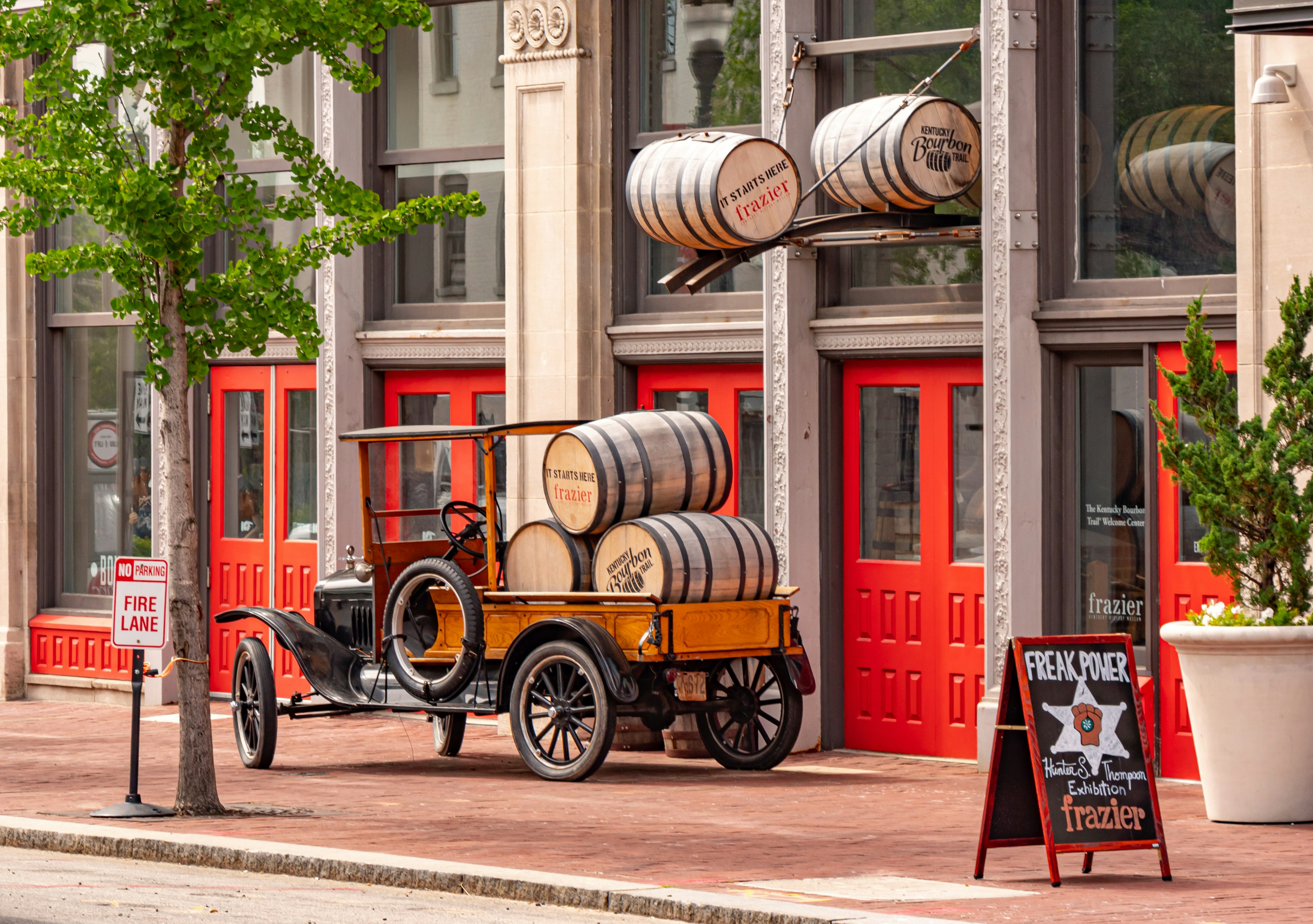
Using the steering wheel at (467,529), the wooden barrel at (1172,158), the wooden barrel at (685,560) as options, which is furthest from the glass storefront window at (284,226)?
the wooden barrel at (1172,158)

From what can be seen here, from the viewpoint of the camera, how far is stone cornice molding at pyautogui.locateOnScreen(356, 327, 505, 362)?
16297 millimetres

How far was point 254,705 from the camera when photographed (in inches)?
550

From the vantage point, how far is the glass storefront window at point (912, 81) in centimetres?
1385

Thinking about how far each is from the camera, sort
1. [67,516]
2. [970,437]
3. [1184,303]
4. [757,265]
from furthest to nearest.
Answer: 1. [67,516]
2. [757,265]
3. [970,437]
4. [1184,303]

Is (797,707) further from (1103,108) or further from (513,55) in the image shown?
(513,55)

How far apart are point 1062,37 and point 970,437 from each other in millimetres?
2648

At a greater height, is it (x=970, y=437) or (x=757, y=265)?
(x=757, y=265)

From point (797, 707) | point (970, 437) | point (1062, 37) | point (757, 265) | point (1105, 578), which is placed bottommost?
point (797, 707)

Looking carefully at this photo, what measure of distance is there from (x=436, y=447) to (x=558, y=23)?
11.9 feet

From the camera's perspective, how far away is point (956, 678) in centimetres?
1398

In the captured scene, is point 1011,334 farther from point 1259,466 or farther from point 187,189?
point 187,189

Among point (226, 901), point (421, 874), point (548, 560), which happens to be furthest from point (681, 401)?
point (226, 901)

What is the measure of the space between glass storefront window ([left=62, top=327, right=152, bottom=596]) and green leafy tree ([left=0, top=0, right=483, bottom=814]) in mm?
6904

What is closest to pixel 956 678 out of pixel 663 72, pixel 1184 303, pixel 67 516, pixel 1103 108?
pixel 1184 303
